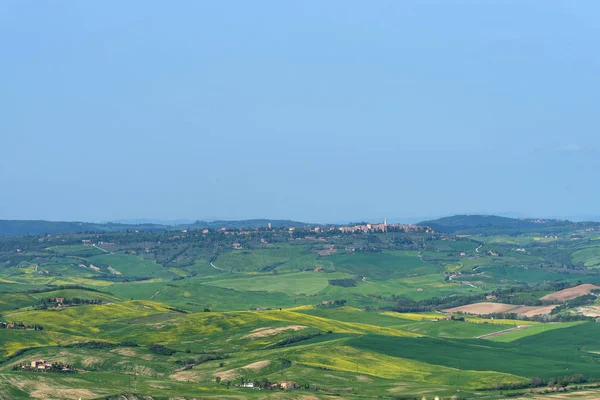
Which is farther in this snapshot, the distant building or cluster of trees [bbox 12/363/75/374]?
cluster of trees [bbox 12/363/75/374]

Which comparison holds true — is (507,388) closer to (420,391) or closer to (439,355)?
(420,391)

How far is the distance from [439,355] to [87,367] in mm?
66084

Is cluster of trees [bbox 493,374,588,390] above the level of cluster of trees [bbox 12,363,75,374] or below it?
below

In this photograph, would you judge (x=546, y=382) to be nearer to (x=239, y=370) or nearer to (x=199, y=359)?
(x=239, y=370)

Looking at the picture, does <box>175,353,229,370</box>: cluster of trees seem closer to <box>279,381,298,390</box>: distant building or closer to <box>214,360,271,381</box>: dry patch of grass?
<box>214,360,271,381</box>: dry patch of grass

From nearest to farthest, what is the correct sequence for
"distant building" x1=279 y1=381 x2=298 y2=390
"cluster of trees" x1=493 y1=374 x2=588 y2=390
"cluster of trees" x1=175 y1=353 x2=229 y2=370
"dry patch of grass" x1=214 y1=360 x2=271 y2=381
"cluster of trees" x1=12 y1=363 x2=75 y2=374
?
"distant building" x1=279 y1=381 x2=298 y2=390, "cluster of trees" x1=493 y1=374 x2=588 y2=390, "dry patch of grass" x1=214 y1=360 x2=271 y2=381, "cluster of trees" x1=12 y1=363 x2=75 y2=374, "cluster of trees" x1=175 y1=353 x2=229 y2=370

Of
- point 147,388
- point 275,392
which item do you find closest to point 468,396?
point 275,392

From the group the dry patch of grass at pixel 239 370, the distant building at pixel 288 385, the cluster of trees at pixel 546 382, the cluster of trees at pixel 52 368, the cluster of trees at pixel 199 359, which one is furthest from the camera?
the cluster of trees at pixel 199 359

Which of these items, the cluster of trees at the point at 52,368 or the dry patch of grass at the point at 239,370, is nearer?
the dry patch of grass at the point at 239,370

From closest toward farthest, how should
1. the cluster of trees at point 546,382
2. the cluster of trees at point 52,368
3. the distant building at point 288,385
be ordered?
1. the distant building at point 288,385
2. the cluster of trees at point 546,382
3. the cluster of trees at point 52,368

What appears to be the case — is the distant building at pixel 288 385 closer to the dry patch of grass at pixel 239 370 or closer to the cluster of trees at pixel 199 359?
the dry patch of grass at pixel 239 370

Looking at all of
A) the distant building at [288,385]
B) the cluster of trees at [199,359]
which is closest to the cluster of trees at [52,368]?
the cluster of trees at [199,359]

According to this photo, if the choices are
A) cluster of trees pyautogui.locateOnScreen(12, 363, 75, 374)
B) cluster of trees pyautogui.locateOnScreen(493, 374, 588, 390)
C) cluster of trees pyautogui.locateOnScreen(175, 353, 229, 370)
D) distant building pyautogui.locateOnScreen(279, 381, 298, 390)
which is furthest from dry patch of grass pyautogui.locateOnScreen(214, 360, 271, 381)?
cluster of trees pyautogui.locateOnScreen(493, 374, 588, 390)

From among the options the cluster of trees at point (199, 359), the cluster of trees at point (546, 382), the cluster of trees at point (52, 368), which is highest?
the cluster of trees at point (52, 368)
